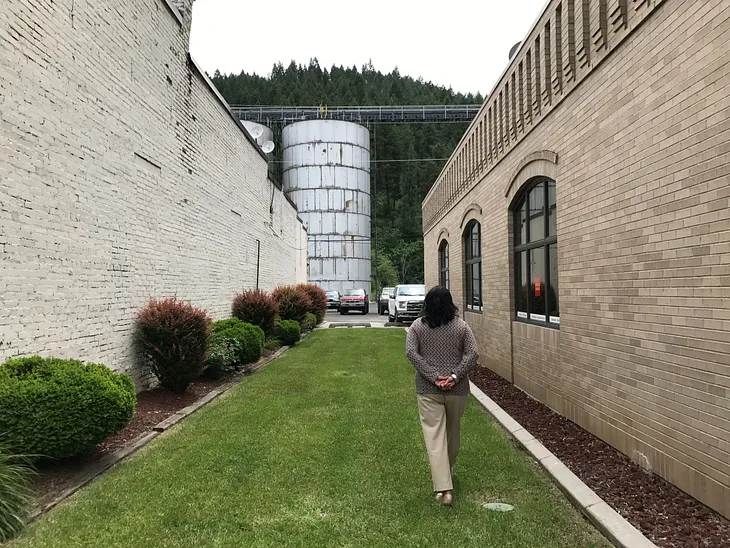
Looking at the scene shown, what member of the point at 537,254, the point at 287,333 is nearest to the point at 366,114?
the point at 287,333

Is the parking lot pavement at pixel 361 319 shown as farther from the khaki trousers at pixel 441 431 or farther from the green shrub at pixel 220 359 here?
the khaki trousers at pixel 441 431

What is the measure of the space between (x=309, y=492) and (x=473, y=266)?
10.4m

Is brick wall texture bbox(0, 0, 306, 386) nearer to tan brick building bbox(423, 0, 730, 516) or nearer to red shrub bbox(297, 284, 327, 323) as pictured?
tan brick building bbox(423, 0, 730, 516)

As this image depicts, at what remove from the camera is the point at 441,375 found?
14.6 feet

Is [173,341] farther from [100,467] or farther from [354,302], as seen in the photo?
[354,302]

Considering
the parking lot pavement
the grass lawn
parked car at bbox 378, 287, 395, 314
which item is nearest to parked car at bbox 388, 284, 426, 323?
the parking lot pavement

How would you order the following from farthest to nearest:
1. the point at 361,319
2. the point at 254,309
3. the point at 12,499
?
the point at 361,319 < the point at 254,309 < the point at 12,499

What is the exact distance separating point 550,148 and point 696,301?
152 inches

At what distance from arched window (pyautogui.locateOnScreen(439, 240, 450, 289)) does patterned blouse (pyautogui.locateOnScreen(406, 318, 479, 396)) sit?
563 inches

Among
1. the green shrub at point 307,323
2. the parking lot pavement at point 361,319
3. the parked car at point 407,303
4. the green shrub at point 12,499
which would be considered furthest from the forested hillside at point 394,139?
the green shrub at point 12,499

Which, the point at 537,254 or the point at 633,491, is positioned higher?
the point at 537,254

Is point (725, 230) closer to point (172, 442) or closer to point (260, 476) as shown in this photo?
point (260, 476)

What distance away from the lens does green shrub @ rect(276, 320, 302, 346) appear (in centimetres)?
1634

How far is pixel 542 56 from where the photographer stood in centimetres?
765
